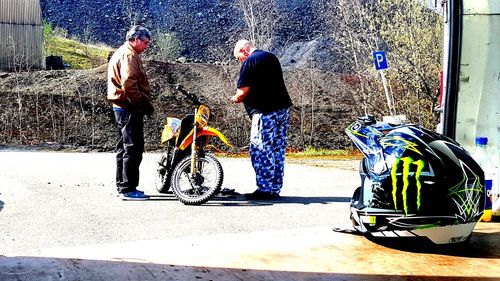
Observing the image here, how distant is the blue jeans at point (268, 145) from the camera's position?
8.24 m

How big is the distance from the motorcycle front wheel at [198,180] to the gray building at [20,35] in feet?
77.8

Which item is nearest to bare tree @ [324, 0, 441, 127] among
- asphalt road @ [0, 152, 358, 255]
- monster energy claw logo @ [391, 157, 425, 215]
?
asphalt road @ [0, 152, 358, 255]

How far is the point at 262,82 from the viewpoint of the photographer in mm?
8211

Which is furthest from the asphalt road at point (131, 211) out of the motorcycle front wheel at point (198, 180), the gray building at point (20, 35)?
the gray building at point (20, 35)

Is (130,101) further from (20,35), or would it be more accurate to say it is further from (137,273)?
(20,35)

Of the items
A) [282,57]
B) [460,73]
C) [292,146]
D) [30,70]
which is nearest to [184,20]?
[282,57]

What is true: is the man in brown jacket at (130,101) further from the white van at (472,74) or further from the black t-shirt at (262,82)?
the white van at (472,74)

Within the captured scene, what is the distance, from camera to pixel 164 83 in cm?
2878

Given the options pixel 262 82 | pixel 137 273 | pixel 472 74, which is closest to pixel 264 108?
Result: pixel 262 82

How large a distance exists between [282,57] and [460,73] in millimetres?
37398

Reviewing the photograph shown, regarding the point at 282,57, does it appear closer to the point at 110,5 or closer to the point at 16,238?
the point at 110,5

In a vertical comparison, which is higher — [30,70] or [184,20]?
[184,20]

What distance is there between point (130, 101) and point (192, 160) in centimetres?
100

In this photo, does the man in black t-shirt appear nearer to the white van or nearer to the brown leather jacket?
the brown leather jacket
